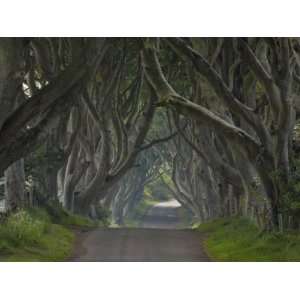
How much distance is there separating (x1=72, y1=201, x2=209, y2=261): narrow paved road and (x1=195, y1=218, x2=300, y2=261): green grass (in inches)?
17.2

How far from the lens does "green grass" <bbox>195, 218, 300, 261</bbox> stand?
15.7m

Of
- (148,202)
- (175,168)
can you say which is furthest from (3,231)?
(148,202)

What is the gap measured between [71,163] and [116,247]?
9.49 meters

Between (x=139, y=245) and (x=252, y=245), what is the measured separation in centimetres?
352

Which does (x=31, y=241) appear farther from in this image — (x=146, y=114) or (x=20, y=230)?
(x=146, y=114)

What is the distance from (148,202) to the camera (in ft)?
205

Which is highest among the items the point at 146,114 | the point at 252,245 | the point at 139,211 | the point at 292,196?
the point at 146,114

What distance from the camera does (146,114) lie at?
2817cm

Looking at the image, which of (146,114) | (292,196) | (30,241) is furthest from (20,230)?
(146,114)

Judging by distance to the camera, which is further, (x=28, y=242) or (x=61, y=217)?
(x=61, y=217)

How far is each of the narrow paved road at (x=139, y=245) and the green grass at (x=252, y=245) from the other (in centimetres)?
44

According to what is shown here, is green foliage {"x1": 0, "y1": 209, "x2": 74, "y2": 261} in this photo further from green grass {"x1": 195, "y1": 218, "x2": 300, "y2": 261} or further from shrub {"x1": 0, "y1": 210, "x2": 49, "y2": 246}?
green grass {"x1": 195, "y1": 218, "x2": 300, "y2": 261}

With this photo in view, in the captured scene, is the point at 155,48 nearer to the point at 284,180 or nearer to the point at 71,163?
the point at 284,180

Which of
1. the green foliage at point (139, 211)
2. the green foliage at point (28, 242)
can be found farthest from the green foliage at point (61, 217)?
the green foliage at point (139, 211)
